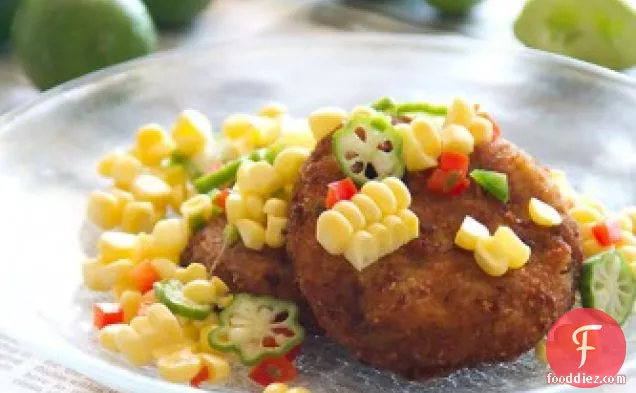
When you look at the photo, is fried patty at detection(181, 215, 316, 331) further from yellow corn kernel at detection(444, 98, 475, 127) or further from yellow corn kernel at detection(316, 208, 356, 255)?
yellow corn kernel at detection(444, 98, 475, 127)

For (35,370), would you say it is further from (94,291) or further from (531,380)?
(531,380)

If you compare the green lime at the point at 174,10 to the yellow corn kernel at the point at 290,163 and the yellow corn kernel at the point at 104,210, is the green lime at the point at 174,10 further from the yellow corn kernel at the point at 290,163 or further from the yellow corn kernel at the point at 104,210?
the yellow corn kernel at the point at 290,163

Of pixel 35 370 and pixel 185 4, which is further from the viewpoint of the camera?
pixel 185 4

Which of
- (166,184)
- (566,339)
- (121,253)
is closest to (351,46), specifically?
(166,184)

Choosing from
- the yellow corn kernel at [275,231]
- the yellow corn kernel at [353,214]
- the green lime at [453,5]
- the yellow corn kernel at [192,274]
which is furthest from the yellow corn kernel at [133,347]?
the green lime at [453,5]

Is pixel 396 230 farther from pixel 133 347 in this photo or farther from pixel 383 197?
pixel 133 347

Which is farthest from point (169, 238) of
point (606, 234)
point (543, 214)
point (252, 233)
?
point (606, 234)

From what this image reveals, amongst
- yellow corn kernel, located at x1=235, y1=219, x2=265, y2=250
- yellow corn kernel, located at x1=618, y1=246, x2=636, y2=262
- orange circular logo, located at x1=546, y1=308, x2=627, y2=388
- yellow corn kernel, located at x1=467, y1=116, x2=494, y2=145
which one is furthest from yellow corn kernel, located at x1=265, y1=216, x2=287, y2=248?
yellow corn kernel, located at x1=618, y1=246, x2=636, y2=262
